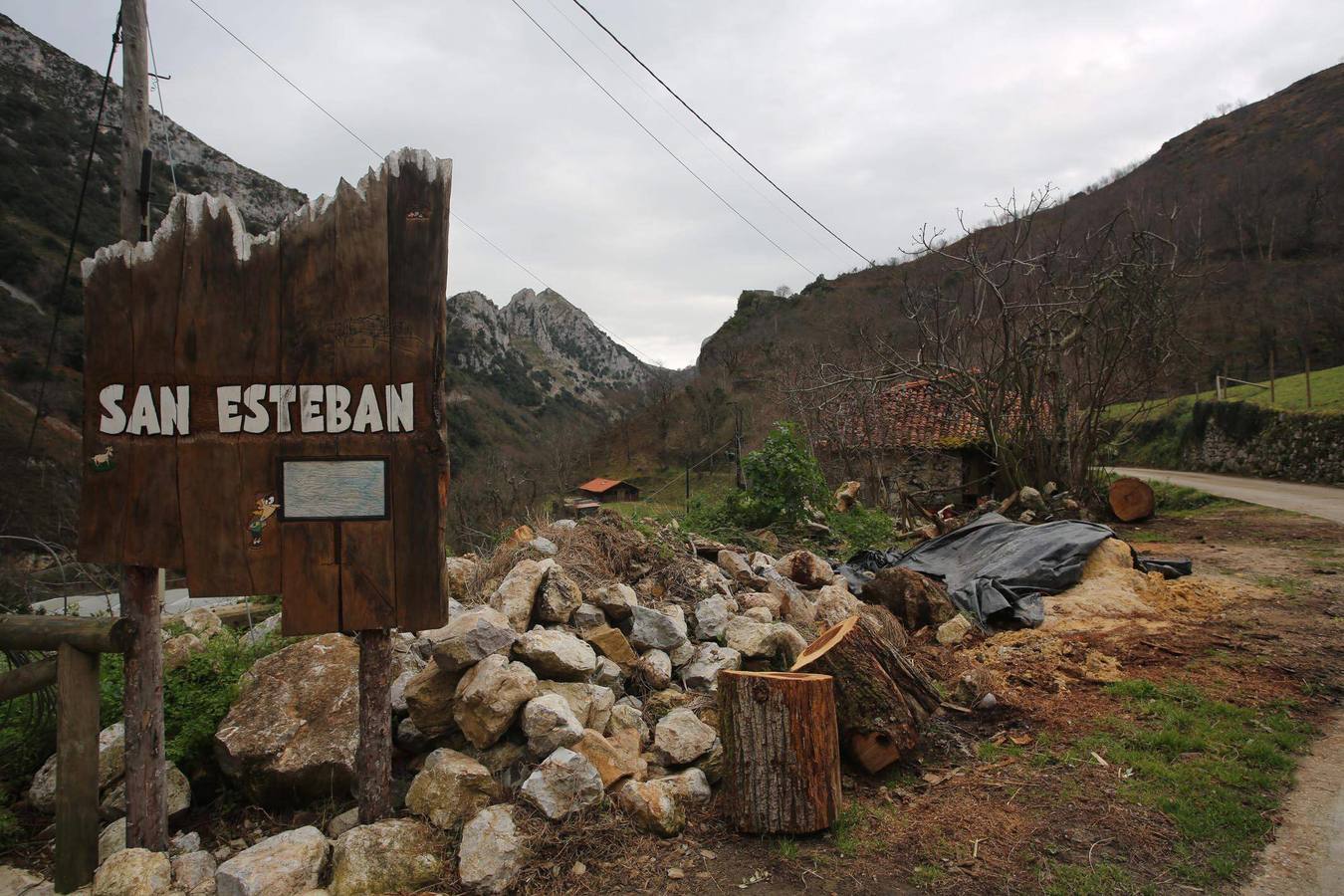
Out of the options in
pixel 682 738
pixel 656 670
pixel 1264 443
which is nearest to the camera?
pixel 682 738

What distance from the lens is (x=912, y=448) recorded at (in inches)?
714

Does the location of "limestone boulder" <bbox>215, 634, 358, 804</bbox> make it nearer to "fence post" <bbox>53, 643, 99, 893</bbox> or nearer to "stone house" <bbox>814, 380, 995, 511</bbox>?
"fence post" <bbox>53, 643, 99, 893</bbox>

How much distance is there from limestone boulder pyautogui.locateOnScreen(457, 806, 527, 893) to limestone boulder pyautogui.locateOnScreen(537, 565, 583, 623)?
1.75m

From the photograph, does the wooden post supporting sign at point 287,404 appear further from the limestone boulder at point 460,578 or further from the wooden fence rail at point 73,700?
the limestone boulder at point 460,578

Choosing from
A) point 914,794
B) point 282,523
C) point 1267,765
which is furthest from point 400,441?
point 1267,765

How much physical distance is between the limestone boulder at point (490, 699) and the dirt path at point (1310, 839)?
3.26 m

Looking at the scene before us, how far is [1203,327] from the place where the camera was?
41.6m

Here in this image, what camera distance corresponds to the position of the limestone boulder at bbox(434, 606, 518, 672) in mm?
3814

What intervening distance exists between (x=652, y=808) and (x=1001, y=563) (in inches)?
237

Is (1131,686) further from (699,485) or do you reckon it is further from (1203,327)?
(1203,327)

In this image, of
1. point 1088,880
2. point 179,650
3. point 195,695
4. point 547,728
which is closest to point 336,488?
point 547,728

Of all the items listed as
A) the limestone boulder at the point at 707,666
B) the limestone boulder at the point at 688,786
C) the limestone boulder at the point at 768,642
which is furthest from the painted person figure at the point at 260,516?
the limestone boulder at the point at 768,642

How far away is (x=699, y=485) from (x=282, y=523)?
1056 inches

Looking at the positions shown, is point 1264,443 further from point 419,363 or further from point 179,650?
point 179,650
